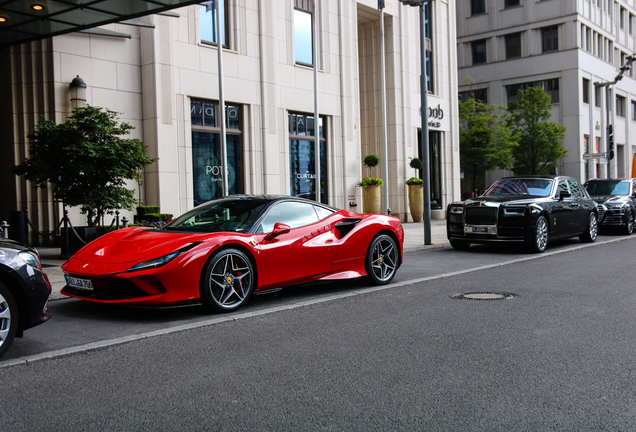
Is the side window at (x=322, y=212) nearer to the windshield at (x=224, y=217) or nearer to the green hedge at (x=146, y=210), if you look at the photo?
the windshield at (x=224, y=217)

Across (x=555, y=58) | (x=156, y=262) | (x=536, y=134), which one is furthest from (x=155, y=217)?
(x=555, y=58)

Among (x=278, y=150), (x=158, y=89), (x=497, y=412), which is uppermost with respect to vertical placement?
(x=158, y=89)

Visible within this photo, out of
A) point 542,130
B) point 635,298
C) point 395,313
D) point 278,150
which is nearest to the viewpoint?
point 395,313

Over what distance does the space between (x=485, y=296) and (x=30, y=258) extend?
520 centimetres

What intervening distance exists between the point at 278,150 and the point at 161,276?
15.4 metres

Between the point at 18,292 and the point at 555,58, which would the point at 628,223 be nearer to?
the point at 18,292

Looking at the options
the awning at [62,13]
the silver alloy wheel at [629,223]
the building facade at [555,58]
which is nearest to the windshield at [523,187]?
the silver alloy wheel at [629,223]

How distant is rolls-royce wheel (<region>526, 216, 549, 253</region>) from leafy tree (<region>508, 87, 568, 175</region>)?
1228 inches

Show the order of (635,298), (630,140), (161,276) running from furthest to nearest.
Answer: (630,140) → (635,298) → (161,276)

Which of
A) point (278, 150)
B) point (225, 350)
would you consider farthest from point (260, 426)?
point (278, 150)

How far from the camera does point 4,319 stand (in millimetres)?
4648

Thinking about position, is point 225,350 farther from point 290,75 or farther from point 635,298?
point 290,75

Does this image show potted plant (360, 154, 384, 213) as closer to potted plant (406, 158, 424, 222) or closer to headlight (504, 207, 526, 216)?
potted plant (406, 158, 424, 222)

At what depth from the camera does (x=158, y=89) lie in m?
17.3
